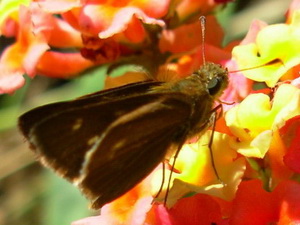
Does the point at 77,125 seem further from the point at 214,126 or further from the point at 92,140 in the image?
the point at 214,126

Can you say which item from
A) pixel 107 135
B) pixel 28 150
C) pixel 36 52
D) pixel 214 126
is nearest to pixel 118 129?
pixel 107 135

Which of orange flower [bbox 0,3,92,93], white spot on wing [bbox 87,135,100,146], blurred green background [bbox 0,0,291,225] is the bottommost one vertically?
blurred green background [bbox 0,0,291,225]

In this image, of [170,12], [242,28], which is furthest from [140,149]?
[242,28]

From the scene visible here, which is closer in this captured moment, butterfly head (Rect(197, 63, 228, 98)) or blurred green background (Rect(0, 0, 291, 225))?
butterfly head (Rect(197, 63, 228, 98))

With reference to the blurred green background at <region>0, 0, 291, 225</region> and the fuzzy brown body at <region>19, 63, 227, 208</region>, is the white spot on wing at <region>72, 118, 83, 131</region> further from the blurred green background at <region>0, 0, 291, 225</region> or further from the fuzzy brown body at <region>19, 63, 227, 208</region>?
the blurred green background at <region>0, 0, 291, 225</region>

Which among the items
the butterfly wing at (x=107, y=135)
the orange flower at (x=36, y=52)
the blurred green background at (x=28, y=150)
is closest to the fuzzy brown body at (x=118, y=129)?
the butterfly wing at (x=107, y=135)

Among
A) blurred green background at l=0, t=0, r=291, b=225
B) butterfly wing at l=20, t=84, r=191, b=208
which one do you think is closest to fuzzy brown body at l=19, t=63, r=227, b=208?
butterfly wing at l=20, t=84, r=191, b=208

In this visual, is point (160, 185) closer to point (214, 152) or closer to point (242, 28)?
point (214, 152)

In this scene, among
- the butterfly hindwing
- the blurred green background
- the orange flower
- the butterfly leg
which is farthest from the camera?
the blurred green background
